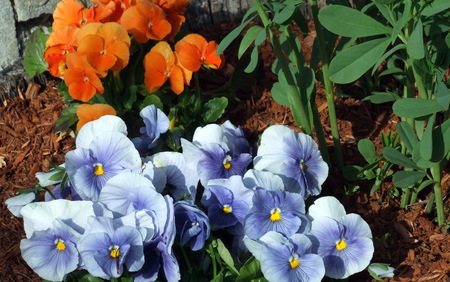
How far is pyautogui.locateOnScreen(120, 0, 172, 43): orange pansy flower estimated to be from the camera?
3.13 meters

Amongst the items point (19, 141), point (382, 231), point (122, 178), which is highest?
point (122, 178)

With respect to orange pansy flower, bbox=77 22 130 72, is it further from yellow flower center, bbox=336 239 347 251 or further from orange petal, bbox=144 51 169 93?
yellow flower center, bbox=336 239 347 251

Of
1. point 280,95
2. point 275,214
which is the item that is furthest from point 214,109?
point 275,214

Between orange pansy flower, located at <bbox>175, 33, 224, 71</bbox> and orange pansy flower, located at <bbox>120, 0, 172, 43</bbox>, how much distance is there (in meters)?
0.09

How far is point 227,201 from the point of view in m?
2.55

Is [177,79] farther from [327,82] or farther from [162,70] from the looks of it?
[327,82]

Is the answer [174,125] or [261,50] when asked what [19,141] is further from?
[261,50]

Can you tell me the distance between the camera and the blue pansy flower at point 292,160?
8.57 ft

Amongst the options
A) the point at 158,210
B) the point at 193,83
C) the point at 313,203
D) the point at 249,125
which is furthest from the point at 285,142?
the point at 193,83

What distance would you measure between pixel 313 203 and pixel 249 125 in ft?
2.12

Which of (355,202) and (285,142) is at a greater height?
(285,142)

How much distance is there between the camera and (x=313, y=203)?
2.80 m

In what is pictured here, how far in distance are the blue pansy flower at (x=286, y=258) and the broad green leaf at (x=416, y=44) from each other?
2.12ft

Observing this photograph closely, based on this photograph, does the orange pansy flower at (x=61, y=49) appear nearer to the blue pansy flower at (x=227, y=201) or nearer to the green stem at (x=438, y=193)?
the blue pansy flower at (x=227, y=201)
